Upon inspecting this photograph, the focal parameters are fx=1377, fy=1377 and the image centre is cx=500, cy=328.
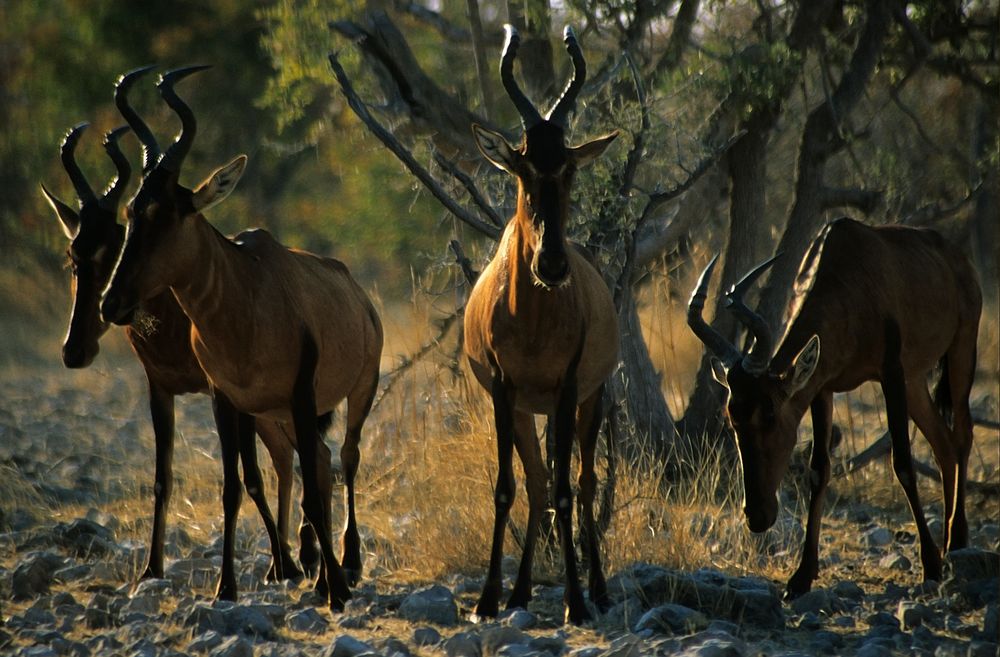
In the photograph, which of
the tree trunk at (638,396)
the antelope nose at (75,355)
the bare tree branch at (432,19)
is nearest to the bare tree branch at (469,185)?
the tree trunk at (638,396)

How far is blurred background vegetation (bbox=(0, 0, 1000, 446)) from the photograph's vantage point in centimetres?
931

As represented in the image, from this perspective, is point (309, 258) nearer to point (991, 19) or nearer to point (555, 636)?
point (555, 636)

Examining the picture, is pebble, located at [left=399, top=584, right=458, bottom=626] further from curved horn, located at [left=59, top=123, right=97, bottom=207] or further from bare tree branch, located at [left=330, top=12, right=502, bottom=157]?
bare tree branch, located at [left=330, top=12, right=502, bottom=157]

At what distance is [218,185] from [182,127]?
363mm

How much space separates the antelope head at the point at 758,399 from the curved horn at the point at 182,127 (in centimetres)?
260

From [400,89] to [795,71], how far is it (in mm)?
2773

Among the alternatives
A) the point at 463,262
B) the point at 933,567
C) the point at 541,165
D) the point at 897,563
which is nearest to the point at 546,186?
the point at 541,165

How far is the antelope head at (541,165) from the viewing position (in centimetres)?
631

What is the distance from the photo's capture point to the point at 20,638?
239 inches

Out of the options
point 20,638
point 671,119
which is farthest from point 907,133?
point 20,638

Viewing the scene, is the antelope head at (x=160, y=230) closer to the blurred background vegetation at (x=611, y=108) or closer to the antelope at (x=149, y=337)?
the antelope at (x=149, y=337)

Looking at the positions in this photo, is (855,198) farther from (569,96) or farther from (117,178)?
(117,178)

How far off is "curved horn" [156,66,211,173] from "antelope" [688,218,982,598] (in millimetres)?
2602

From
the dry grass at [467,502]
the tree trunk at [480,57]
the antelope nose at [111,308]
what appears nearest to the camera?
the antelope nose at [111,308]
